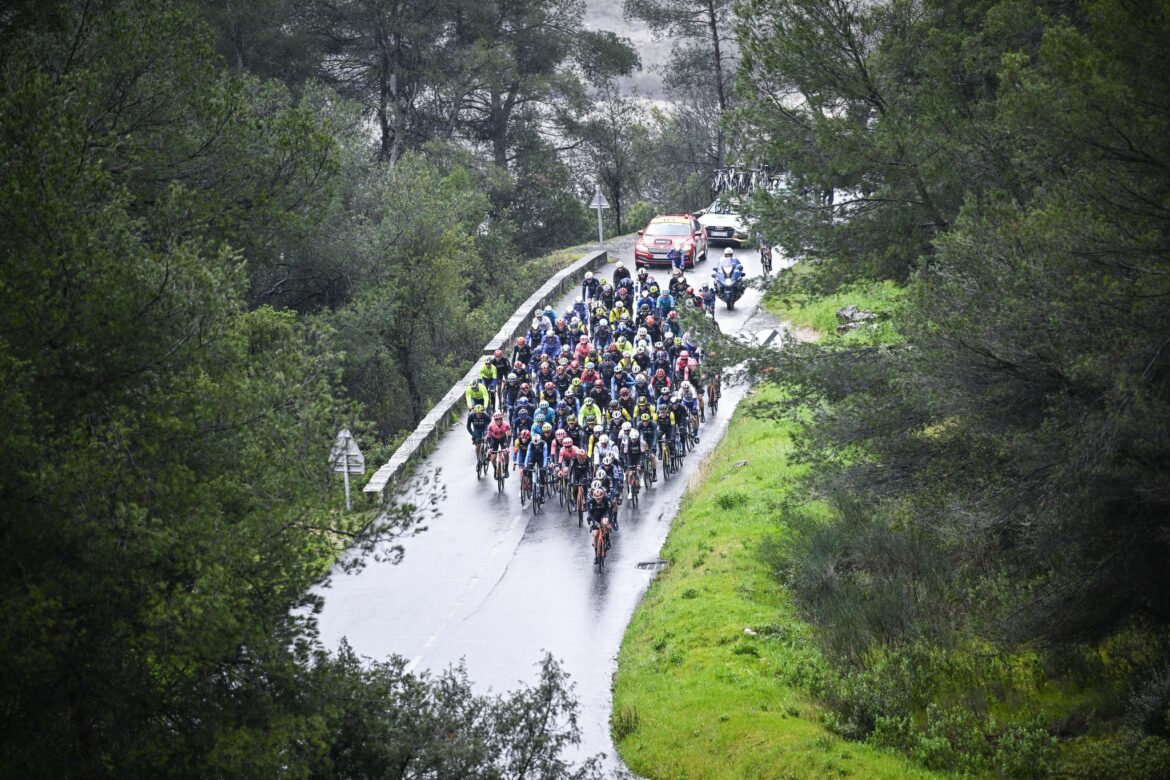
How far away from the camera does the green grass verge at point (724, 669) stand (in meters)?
14.1

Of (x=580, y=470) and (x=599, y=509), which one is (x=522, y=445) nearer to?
(x=580, y=470)

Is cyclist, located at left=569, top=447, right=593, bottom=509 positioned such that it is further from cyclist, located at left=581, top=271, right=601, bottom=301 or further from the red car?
the red car

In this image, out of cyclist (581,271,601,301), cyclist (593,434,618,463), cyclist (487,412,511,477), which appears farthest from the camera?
cyclist (581,271,601,301)

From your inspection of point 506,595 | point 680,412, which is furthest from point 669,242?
point 506,595

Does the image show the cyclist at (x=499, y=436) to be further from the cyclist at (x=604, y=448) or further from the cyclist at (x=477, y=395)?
the cyclist at (x=604, y=448)

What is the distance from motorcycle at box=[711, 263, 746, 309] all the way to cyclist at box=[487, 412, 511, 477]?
1318 centimetres

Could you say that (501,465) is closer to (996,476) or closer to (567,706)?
(996,476)

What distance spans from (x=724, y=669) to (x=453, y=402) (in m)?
15.3

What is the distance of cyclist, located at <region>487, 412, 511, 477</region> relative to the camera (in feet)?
84.3

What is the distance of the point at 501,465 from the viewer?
25812mm

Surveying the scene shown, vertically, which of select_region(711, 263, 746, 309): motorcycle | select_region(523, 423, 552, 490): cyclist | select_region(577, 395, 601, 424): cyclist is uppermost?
select_region(711, 263, 746, 309): motorcycle

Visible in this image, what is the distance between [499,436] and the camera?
84.6 ft

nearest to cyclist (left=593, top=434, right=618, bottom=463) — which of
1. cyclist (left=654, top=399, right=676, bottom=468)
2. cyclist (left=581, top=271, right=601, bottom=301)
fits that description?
cyclist (left=654, top=399, right=676, bottom=468)

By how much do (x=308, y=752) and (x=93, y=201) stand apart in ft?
17.7
